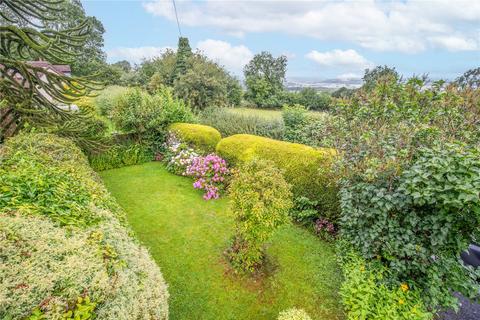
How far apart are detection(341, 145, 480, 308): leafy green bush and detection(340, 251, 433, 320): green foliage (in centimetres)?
17

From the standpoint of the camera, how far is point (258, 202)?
3688mm

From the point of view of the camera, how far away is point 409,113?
13.0 feet

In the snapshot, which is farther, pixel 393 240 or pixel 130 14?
pixel 130 14

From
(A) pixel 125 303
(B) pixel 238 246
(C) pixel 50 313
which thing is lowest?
(B) pixel 238 246

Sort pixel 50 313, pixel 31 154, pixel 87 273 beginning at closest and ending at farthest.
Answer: pixel 50 313, pixel 87 273, pixel 31 154

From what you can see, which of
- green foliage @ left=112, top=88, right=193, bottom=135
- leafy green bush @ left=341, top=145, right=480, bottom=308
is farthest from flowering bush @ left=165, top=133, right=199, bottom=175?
leafy green bush @ left=341, top=145, right=480, bottom=308

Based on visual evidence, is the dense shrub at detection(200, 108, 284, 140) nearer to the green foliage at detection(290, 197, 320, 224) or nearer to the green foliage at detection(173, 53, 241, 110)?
the green foliage at detection(173, 53, 241, 110)

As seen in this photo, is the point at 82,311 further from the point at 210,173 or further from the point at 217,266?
the point at 210,173

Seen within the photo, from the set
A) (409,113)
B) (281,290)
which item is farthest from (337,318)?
(409,113)

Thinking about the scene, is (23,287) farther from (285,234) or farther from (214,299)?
(285,234)

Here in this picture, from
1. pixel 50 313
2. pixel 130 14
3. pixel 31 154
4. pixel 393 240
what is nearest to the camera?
pixel 50 313

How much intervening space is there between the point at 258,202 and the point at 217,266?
177 cm

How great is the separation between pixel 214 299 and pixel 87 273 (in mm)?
2516

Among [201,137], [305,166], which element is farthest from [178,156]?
[305,166]
